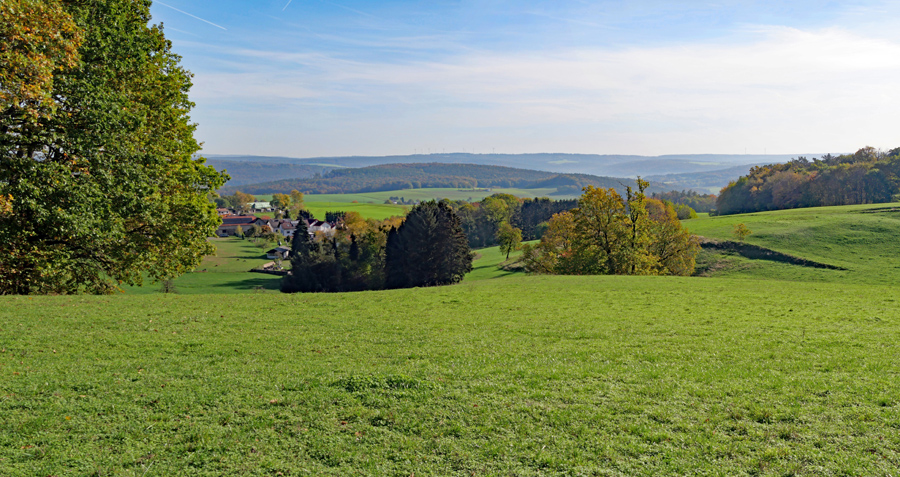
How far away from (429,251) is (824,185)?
97.4 metres

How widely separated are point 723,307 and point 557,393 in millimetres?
17228

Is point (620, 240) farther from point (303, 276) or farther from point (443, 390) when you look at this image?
point (303, 276)

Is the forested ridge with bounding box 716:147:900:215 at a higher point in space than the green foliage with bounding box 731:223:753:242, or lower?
higher

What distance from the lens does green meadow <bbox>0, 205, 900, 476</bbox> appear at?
27.2ft

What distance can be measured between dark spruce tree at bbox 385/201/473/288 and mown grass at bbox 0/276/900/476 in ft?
181

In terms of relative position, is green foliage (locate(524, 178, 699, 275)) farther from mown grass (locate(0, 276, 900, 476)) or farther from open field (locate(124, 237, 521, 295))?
mown grass (locate(0, 276, 900, 476))

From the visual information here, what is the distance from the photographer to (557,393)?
1127 cm

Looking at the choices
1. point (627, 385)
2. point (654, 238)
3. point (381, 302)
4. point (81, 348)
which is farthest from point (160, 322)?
point (654, 238)

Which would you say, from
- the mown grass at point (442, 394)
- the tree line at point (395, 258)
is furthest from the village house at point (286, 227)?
the mown grass at point (442, 394)

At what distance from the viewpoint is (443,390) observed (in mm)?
11453

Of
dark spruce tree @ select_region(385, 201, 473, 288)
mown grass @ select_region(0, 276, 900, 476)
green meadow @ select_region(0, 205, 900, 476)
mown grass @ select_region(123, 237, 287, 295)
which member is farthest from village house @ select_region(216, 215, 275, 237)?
mown grass @ select_region(0, 276, 900, 476)

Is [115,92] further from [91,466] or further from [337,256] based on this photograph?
[337,256]

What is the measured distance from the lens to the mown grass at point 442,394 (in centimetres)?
829

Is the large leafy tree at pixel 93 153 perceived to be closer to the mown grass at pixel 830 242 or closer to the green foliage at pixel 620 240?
the green foliage at pixel 620 240
